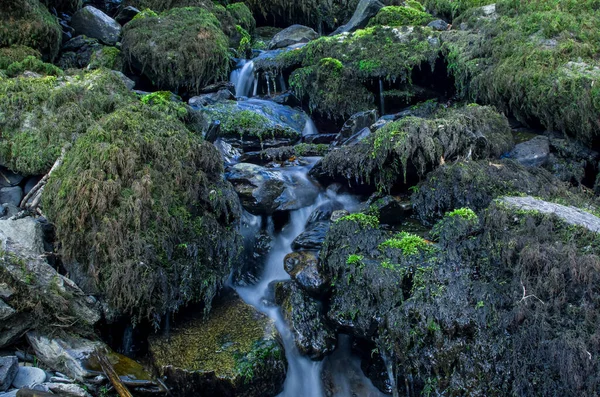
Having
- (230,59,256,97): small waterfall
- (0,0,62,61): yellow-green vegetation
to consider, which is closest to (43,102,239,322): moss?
(0,0,62,61): yellow-green vegetation

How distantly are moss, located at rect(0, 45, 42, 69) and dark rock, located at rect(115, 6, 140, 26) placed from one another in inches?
191

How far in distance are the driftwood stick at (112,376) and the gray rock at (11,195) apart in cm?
323

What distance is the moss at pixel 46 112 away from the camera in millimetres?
7336

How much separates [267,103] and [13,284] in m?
7.69

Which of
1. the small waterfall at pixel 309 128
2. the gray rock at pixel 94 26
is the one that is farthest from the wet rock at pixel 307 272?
the gray rock at pixel 94 26

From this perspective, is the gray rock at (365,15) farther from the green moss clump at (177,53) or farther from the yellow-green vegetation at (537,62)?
the green moss clump at (177,53)

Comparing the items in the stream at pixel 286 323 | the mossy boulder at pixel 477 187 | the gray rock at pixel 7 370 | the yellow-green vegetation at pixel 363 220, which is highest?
the gray rock at pixel 7 370

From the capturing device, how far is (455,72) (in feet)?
36.7

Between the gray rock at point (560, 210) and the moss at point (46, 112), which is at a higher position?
the moss at point (46, 112)

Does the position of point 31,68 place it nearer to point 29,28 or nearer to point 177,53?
point 29,28

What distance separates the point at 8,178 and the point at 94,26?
7.65m

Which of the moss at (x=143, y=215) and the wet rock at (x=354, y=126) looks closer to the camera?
the moss at (x=143, y=215)

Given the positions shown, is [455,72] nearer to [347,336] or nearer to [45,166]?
[347,336]

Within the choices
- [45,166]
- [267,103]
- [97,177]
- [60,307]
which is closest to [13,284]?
[60,307]
